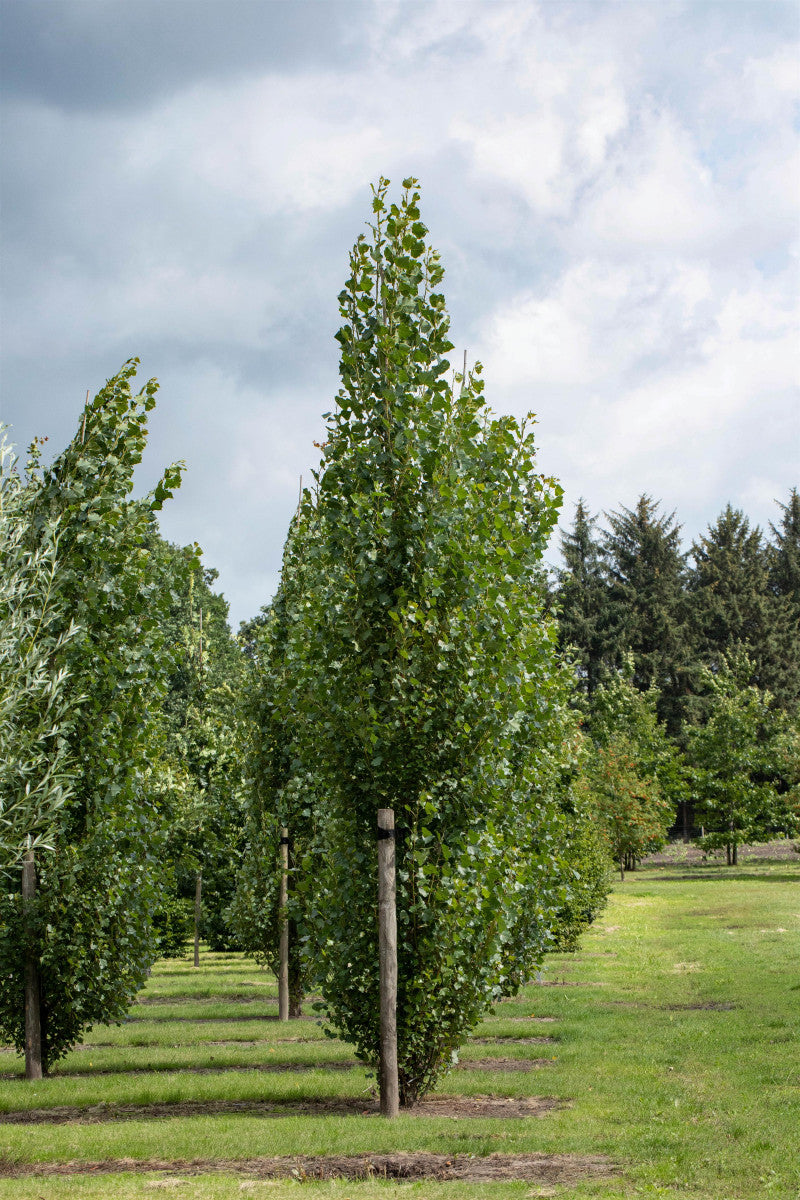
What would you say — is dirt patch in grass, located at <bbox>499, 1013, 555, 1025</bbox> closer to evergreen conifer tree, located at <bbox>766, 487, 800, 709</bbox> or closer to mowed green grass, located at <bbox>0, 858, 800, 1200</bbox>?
mowed green grass, located at <bbox>0, 858, 800, 1200</bbox>

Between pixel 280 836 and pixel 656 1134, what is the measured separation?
6.11m

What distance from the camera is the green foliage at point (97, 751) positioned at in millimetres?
8828

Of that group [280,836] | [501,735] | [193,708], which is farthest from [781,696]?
[501,735]

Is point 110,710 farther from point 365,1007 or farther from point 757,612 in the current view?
point 757,612

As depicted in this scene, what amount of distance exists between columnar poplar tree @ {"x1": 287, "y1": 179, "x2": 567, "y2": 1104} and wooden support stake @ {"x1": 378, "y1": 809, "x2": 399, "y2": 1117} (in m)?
0.21

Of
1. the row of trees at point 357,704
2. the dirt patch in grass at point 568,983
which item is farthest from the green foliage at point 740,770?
the row of trees at point 357,704

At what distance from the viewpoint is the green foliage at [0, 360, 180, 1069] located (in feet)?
29.0

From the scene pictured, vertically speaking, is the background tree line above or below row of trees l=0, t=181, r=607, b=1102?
above

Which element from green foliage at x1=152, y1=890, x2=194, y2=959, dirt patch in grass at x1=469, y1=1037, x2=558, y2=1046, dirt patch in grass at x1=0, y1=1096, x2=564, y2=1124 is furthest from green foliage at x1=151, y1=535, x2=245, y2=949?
dirt patch in grass at x1=0, y1=1096, x2=564, y2=1124

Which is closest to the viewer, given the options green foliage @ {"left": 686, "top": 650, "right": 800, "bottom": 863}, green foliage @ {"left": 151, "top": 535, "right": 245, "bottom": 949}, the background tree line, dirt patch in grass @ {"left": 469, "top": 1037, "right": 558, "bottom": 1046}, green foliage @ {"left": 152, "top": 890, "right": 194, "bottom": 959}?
dirt patch in grass @ {"left": 469, "top": 1037, "right": 558, "bottom": 1046}

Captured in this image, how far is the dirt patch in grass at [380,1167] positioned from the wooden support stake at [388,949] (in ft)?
2.70

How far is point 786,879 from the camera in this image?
3059cm

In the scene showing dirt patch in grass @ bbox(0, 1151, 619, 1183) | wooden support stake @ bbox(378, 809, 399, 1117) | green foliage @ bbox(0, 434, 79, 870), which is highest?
green foliage @ bbox(0, 434, 79, 870)

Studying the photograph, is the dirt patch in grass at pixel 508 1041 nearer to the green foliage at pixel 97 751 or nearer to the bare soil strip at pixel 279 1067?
the bare soil strip at pixel 279 1067
